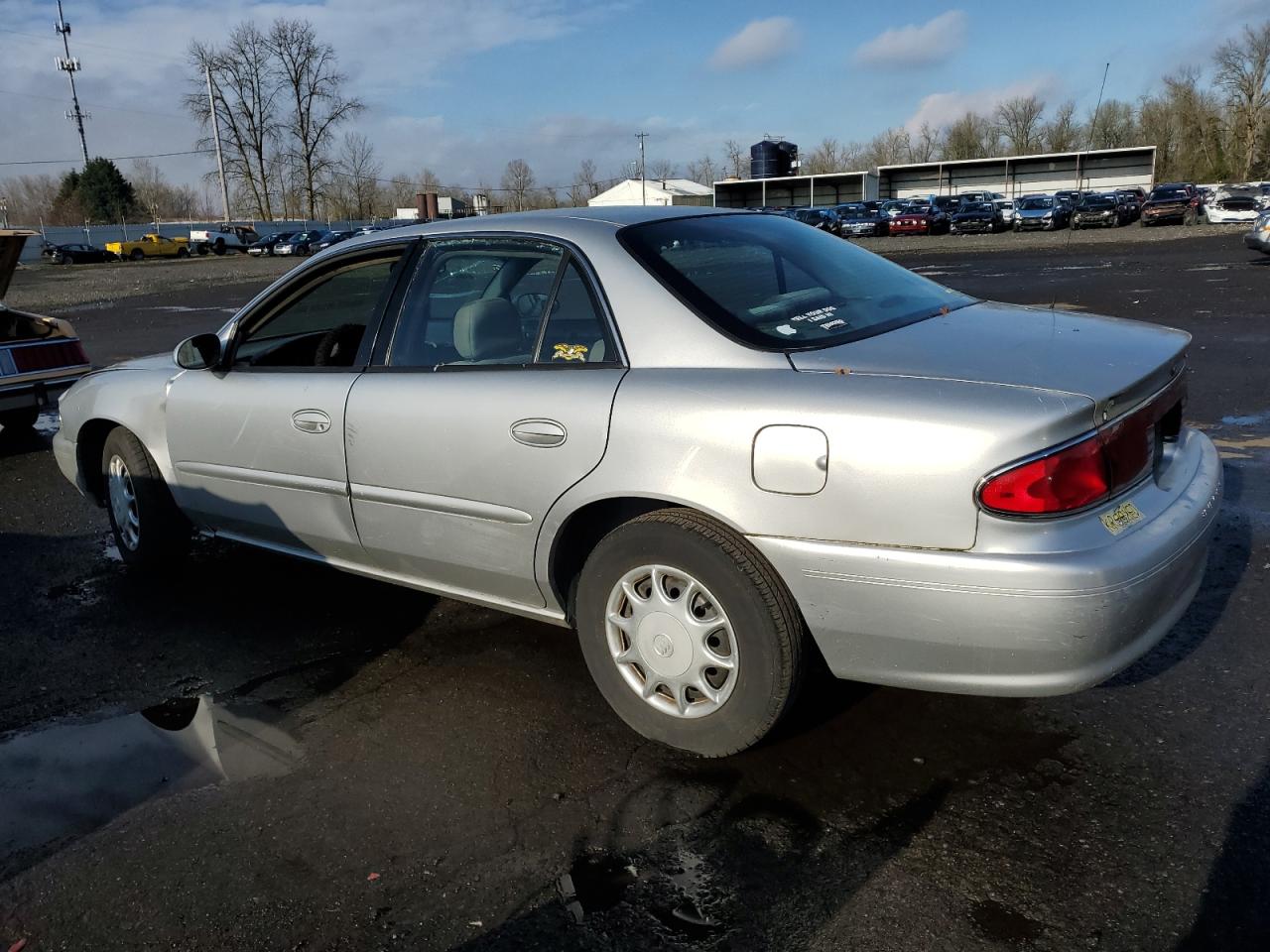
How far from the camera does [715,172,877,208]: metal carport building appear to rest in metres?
76.3

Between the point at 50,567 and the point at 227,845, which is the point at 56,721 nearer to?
the point at 227,845

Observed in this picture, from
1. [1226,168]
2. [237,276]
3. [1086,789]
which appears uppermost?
[1226,168]

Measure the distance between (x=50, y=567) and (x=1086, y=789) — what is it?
485 centimetres

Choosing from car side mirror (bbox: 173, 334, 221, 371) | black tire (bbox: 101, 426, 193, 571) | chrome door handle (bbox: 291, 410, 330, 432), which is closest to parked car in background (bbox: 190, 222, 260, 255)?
black tire (bbox: 101, 426, 193, 571)

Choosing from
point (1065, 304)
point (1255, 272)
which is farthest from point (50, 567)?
point (1255, 272)

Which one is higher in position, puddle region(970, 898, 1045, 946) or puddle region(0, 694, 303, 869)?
puddle region(0, 694, 303, 869)

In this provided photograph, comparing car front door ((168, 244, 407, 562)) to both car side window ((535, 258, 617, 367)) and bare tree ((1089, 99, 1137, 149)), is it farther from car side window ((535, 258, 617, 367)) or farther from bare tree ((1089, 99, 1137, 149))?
bare tree ((1089, 99, 1137, 149))

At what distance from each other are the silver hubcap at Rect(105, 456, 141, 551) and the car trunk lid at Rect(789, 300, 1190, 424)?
353 centimetres

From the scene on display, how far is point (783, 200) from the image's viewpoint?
78.2 metres

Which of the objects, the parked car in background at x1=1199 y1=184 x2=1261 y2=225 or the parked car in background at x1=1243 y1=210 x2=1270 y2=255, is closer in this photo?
the parked car in background at x1=1243 y1=210 x2=1270 y2=255

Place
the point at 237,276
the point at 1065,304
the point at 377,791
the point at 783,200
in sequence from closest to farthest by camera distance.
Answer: the point at 377,791 → the point at 1065,304 → the point at 237,276 → the point at 783,200

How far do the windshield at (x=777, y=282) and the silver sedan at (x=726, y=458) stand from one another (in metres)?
0.01

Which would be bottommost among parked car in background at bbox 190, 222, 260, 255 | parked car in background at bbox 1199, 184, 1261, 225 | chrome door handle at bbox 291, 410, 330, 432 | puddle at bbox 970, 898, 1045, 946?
puddle at bbox 970, 898, 1045, 946

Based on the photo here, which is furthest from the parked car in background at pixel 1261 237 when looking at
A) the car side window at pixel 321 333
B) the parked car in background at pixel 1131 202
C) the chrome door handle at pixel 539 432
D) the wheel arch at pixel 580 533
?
the parked car in background at pixel 1131 202
